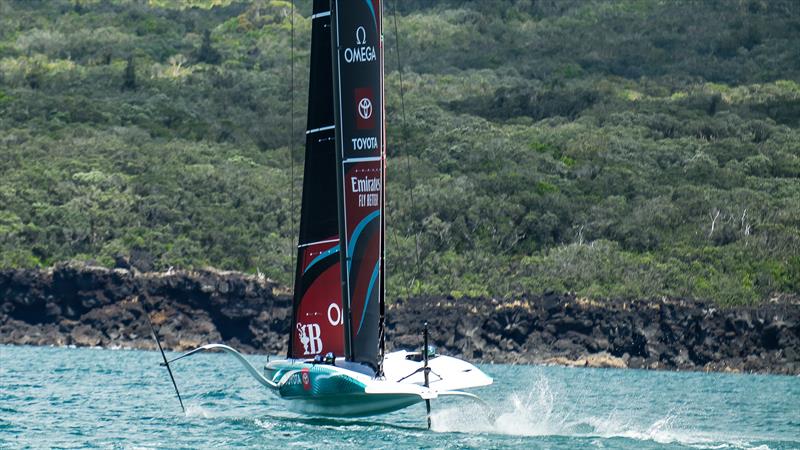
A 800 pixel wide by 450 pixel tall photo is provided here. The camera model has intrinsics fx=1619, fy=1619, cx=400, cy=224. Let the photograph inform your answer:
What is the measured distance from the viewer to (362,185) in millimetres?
29109

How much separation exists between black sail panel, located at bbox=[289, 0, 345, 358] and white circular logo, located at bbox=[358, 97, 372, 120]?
121 cm

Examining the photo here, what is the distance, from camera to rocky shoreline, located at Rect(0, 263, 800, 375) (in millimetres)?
66000

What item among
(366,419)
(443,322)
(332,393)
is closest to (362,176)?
(332,393)

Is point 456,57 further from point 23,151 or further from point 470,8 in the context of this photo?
point 23,151

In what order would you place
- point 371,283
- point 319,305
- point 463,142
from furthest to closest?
1. point 463,142
2. point 319,305
3. point 371,283

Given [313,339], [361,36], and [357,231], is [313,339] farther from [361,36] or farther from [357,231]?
[361,36]

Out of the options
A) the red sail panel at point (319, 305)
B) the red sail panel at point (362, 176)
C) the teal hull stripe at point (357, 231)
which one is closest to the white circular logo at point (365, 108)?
the red sail panel at point (362, 176)

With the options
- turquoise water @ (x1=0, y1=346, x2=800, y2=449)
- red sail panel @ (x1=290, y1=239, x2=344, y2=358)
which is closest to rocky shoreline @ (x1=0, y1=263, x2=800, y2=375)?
turquoise water @ (x1=0, y1=346, x2=800, y2=449)

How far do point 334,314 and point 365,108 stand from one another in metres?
4.04

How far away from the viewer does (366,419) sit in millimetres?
30422

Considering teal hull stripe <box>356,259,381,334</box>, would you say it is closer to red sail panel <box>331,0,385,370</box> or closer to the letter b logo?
red sail panel <box>331,0,385,370</box>

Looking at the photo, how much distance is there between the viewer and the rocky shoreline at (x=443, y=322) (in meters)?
66.0

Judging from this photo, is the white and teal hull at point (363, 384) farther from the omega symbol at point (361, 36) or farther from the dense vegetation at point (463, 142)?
the dense vegetation at point (463, 142)

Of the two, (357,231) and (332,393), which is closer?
(332,393)
